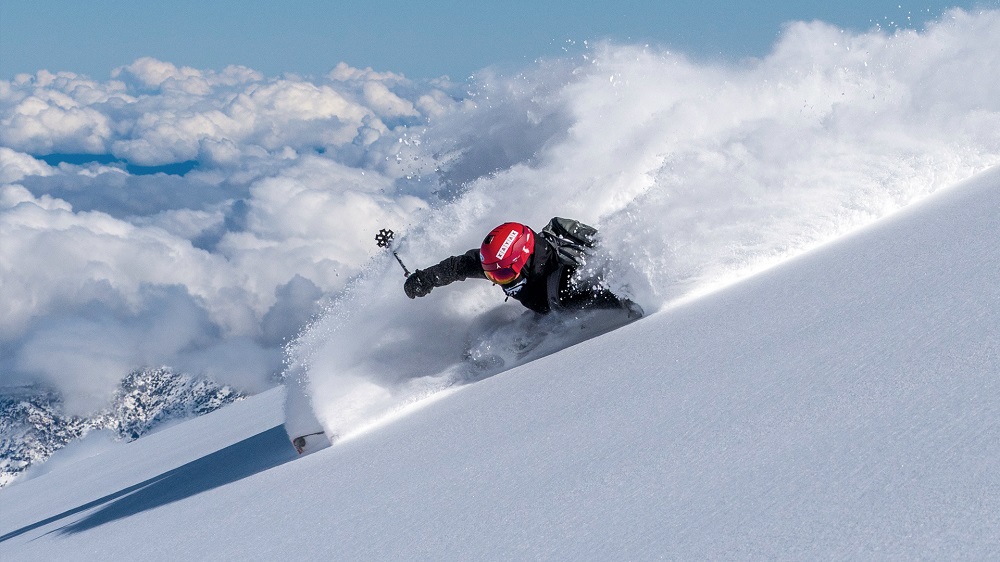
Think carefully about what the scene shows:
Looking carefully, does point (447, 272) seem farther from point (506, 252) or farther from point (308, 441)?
point (308, 441)

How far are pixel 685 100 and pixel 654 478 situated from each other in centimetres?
893

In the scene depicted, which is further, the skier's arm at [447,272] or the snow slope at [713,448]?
the skier's arm at [447,272]

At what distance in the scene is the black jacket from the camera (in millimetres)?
8562

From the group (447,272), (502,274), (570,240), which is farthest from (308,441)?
(570,240)

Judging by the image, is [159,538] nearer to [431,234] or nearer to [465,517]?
[465,517]

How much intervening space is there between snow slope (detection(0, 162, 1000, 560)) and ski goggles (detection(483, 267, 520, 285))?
925 millimetres

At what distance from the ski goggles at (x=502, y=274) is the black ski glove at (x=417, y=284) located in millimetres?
617

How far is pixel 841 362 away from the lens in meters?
Answer: 4.38

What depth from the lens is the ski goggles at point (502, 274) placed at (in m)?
8.41

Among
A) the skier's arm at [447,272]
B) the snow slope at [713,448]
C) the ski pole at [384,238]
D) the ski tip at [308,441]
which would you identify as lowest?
the snow slope at [713,448]

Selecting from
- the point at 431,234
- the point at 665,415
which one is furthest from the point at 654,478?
the point at 431,234

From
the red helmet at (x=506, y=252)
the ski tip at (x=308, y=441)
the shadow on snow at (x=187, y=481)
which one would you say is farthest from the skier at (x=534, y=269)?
the shadow on snow at (x=187, y=481)

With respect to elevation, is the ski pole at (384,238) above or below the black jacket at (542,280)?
above

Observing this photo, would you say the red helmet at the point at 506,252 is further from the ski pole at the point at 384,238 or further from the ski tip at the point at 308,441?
the ski tip at the point at 308,441
